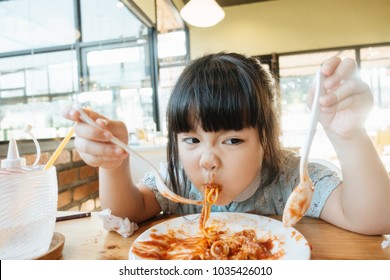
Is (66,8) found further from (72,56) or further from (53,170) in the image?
(53,170)

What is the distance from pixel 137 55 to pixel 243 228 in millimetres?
2576

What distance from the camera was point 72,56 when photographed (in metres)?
1.87

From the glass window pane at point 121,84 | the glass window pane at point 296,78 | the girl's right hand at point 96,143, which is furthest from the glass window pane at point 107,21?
the glass window pane at point 296,78

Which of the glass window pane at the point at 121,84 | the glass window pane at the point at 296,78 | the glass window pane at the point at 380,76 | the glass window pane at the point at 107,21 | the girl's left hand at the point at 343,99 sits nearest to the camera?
the girl's left hand at the point at 343,99

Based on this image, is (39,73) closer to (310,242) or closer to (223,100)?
(223,100)

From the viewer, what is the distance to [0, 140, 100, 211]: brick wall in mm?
1167

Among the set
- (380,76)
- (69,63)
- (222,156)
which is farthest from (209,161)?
(380,76)

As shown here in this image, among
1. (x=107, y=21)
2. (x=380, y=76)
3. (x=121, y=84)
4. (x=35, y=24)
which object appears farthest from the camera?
(x=380, y=76)

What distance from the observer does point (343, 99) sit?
441 mm

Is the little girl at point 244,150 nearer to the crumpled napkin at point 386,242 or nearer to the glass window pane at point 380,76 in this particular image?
the crumpled napkin at point 386,242

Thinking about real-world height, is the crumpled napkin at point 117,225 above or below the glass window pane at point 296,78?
below

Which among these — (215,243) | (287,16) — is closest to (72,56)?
(215,243)

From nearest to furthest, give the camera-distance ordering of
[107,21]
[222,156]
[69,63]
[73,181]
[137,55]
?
[222,156] < [73,181] < [69,63] < [107,21] < [137,55]

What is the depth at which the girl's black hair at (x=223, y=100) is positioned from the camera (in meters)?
0.58
